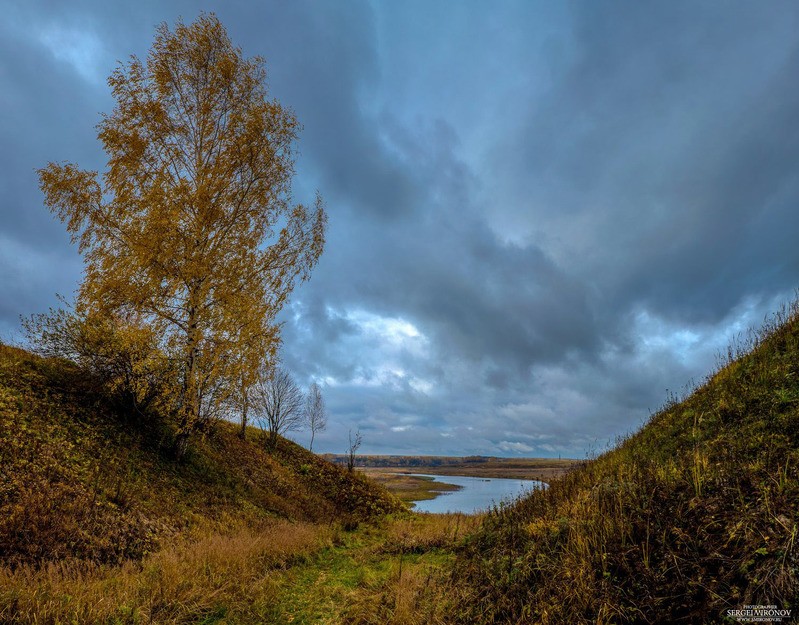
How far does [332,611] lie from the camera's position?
5.66m

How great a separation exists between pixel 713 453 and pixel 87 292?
15.0 metres

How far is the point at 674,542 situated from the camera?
4.08 meters

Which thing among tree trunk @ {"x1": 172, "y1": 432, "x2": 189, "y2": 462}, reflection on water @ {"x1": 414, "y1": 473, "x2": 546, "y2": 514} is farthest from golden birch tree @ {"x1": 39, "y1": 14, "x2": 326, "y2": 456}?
reflection on water @ {"x1": 414, "y1": 473, "x2": 546, "y2": 514}

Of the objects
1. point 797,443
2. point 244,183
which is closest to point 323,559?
point 797,443

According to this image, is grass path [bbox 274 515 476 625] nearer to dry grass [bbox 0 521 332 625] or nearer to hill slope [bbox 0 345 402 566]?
dry grass [bbox 0 521 332 625]

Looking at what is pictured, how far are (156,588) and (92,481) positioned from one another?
4.96 m

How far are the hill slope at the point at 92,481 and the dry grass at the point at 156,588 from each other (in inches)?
36.4

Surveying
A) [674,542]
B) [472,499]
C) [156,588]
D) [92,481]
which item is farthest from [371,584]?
[472,499]

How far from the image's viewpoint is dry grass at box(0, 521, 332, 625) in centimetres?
465

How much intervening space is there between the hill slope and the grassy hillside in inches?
277

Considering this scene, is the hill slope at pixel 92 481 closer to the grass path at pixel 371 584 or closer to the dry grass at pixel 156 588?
the dry grass at pixel 156 588

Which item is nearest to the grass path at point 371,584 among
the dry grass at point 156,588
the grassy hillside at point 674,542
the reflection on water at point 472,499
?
the dry grass at point 156,588

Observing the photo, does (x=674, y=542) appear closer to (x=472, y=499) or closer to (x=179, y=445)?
(x=179, y=445)

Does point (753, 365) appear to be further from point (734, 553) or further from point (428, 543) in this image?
point (428, 543)
